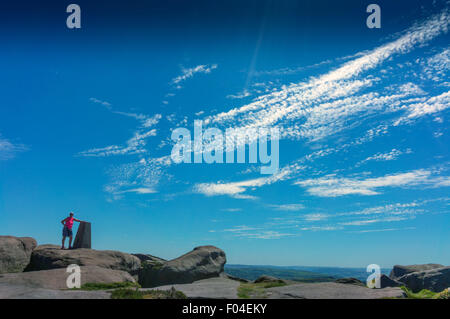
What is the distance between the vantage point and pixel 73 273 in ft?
65.8

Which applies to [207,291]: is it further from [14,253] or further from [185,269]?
[14,253]

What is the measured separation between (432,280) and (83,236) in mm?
32958

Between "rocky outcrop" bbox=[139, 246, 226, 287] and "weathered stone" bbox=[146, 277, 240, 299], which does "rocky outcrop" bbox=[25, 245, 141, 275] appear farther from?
"weathered stone" bbox=[146, 277, 240, 299]

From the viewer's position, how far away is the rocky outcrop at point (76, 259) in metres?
24.7

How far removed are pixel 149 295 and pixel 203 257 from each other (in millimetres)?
16644

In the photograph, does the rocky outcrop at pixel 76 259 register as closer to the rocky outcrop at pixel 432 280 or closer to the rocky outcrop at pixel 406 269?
the rocky outcrop at pixel 432 280

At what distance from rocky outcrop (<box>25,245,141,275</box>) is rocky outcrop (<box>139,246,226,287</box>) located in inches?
94.3

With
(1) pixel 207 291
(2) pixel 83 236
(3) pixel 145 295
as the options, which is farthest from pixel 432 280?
(2) pixel 83 236

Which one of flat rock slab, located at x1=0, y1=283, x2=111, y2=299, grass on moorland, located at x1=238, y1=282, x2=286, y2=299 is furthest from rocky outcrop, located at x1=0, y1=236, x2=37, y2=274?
grass on moorland, located at x1=238, y1=282, x2=286, y2=299

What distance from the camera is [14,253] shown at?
24234 mm

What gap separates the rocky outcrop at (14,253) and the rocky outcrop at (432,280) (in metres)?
34.9
